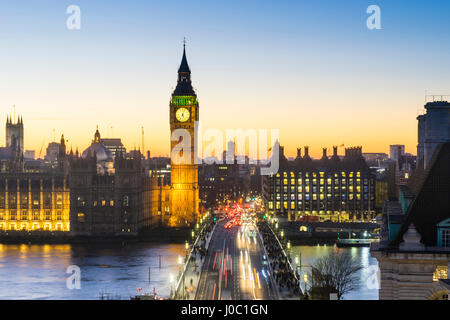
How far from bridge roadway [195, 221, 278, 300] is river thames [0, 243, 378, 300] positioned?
11.9ft

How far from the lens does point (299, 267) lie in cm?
8050

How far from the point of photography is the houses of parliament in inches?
4936

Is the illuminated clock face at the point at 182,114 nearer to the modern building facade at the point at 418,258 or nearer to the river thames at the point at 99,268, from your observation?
the river thames at the point at 99,268

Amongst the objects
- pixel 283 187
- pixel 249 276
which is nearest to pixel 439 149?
pixel 249 276

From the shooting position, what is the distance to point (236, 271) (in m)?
74.3

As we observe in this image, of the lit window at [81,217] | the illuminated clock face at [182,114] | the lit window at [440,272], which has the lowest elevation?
the lit window at [81,217]

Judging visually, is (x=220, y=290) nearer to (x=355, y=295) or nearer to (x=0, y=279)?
(x=355, y=295)

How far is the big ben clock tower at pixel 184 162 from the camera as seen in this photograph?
140000mm

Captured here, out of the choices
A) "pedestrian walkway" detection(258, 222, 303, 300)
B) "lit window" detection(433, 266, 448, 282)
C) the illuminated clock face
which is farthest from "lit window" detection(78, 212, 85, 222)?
"lit window" detection(433, 266, 448, 282)

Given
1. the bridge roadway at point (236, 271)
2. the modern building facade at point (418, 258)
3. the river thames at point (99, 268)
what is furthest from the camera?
the river thames at point (99, 268)

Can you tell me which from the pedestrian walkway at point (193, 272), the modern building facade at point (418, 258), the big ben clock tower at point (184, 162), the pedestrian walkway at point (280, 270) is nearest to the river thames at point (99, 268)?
the pedestrian walkway at point (193, 272)
